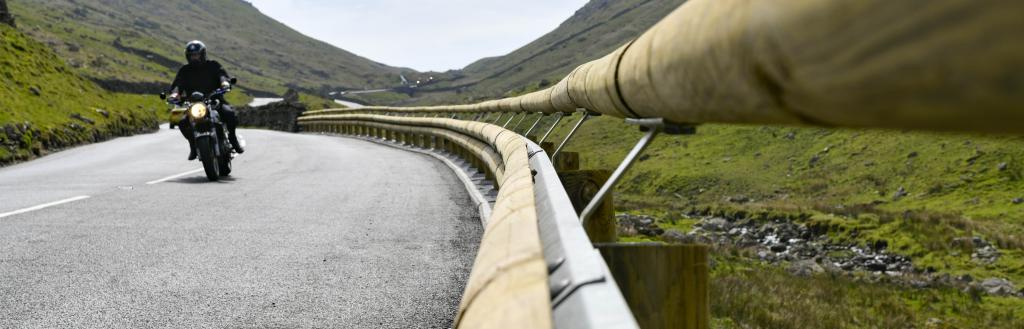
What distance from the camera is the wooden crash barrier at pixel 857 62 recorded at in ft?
2.24

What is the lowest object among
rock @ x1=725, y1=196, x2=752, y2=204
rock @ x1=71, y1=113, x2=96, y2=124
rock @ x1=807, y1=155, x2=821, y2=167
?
rock @ x1=725, y1=196, x2=752, y2=204

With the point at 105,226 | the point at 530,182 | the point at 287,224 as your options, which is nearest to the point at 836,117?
the point at 530,182

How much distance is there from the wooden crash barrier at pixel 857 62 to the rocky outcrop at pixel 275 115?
40.6 m

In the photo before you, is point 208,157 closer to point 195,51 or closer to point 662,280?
point 195,51

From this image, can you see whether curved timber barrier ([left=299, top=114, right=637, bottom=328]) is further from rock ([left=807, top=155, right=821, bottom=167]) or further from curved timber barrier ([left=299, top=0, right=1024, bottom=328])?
rock ([left=807, top=155, right=821, bottom=167])

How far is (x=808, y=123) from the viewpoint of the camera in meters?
1.08

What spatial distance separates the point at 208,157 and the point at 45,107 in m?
11.2

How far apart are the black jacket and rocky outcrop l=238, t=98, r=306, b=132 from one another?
1158 inches

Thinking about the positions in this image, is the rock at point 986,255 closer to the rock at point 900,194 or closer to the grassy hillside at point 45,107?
the rock at point 900,194

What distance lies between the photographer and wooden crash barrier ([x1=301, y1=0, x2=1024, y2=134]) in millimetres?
682

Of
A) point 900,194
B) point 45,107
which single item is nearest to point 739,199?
point 900,194

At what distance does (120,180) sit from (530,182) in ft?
30.7

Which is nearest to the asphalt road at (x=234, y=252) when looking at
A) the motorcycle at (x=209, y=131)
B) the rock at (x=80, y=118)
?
the motorcycle at (x=209, y=131)

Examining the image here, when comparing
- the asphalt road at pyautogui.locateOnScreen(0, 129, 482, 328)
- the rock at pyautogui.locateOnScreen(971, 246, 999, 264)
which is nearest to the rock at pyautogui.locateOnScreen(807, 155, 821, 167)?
the rock at pyautogui.locateOnScreen(971, 246, 999, 264)
